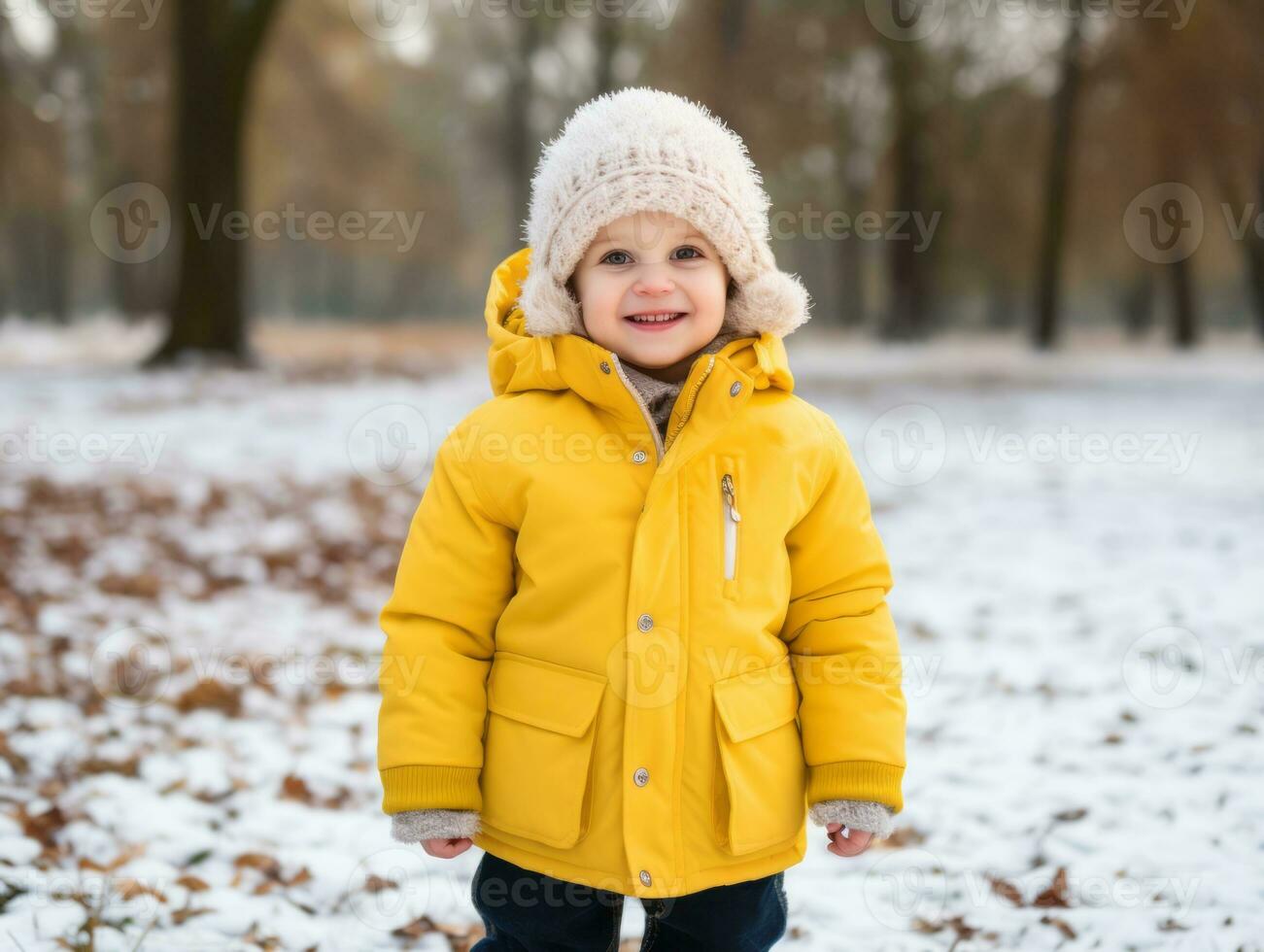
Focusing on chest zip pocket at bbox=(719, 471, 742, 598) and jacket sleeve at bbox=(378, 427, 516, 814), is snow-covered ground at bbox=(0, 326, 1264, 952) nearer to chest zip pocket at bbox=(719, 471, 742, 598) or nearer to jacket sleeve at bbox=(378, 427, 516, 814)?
jacket sleeve at bbox=(378, 427, 516, 814)

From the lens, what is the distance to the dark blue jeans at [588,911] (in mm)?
1927

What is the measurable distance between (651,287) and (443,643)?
72cm

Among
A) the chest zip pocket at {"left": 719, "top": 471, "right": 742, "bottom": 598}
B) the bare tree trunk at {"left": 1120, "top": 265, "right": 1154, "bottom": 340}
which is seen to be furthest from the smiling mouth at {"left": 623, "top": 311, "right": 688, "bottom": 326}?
the bare tree trunk at {"left": 1120, "top": 265, "right": 1154, "bottom": 340}

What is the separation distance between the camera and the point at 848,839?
191 centimetres

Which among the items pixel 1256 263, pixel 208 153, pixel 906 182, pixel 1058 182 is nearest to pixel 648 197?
pixel 208 153

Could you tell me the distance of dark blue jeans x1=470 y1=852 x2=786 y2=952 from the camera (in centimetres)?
193

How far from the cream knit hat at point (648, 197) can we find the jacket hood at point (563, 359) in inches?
1.4

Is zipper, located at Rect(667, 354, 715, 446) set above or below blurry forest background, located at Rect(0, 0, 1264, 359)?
below

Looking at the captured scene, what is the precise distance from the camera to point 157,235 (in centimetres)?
2117

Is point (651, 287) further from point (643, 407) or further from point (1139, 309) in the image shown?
point (1139, 309)

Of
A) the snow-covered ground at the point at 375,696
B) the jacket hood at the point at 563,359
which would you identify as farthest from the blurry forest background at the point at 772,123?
the jacket hood at the point at 563,359

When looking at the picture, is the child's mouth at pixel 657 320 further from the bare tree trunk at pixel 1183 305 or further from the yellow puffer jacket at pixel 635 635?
the bare tree trunk at pixel 1183 305

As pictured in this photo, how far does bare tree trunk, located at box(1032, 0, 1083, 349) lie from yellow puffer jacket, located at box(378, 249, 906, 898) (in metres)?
17.2

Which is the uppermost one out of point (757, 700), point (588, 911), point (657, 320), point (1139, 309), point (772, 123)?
point (772, 123)
